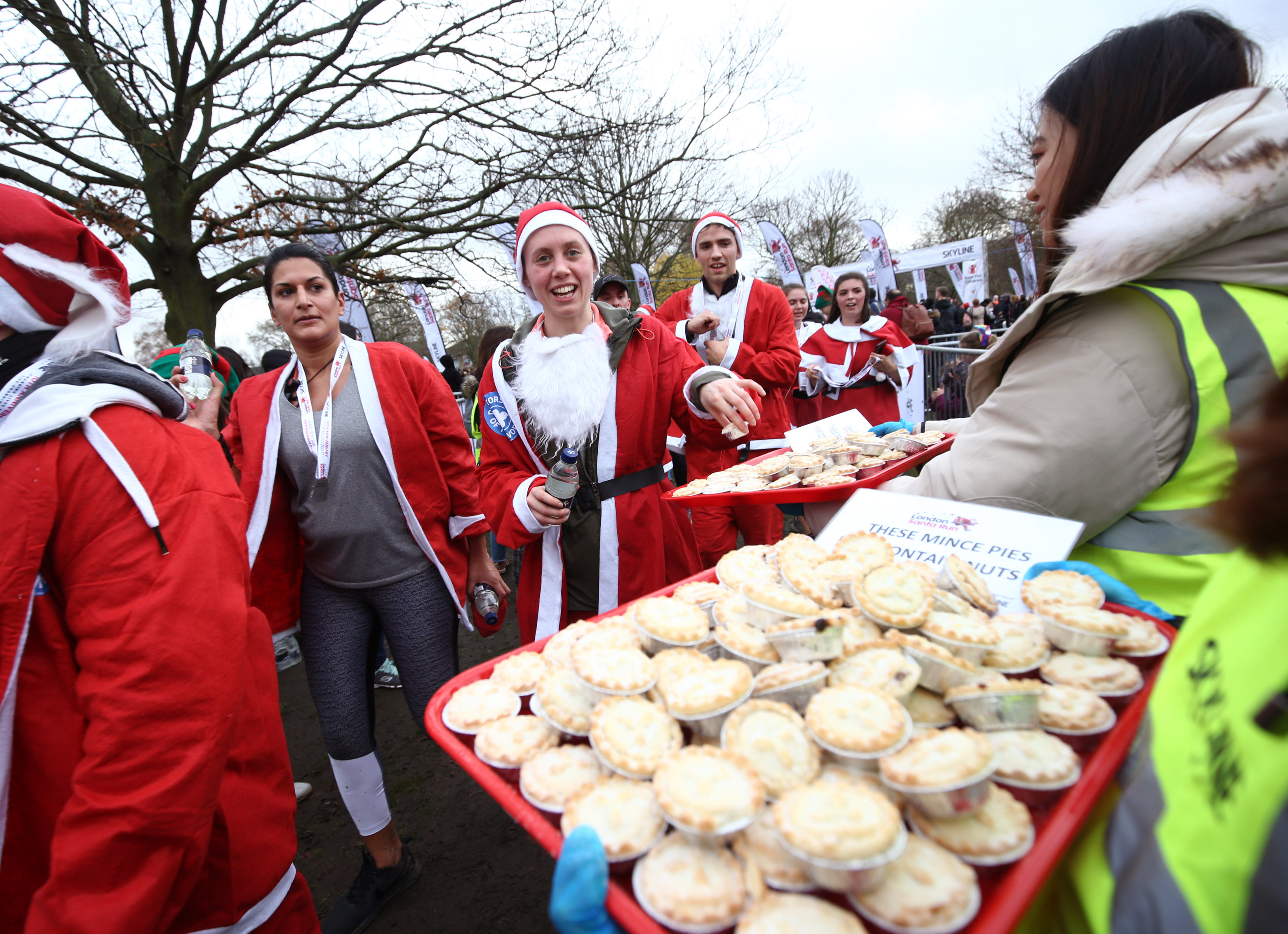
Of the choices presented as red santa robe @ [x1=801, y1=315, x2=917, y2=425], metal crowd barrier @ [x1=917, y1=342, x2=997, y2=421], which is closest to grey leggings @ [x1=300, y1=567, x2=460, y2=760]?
red santa robe @ [x1=801, y1=315, x2=917, y2=425]

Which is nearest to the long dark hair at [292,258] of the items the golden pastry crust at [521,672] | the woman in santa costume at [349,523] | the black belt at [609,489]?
the woman in santa costume at [349,523]

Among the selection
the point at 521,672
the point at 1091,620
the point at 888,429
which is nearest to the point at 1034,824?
the point at 1091,620

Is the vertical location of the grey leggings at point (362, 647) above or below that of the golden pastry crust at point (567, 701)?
below

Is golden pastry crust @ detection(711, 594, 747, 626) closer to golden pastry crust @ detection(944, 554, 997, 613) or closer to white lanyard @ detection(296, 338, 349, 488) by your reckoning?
golden pastry crust @ detection(944, 554, 997, 613)

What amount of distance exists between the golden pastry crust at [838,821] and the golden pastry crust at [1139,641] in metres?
0.59

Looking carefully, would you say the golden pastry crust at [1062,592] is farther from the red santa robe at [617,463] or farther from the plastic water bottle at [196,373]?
the plastic water bottle at [196,373]

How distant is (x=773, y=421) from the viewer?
4621 millimetres

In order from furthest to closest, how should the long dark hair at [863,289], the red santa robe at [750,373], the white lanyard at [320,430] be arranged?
the long dark hair at [863,289], the red santa robe at [750,373], the white lanyard at [320,430]

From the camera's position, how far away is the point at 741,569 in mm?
1458

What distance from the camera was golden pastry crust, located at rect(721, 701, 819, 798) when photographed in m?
0.87

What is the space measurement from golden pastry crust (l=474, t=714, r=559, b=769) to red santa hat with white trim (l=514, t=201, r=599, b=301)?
6.24ft

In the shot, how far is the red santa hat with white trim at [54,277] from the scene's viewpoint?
4.21 feet

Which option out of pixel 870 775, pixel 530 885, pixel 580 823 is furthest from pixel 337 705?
pixel 870 775

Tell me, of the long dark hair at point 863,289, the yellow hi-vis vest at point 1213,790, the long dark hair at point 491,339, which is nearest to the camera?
the yellow hi-vis vest at point 1213,790
